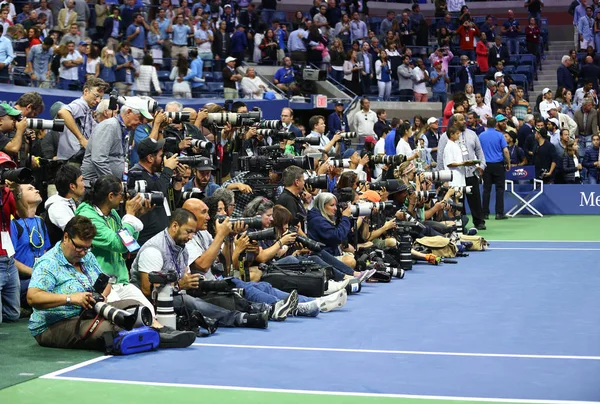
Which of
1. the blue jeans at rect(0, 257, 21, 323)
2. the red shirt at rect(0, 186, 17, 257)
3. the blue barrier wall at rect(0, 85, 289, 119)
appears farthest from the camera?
→ the blue barrier wall at rect(0, 85, 289, 119)

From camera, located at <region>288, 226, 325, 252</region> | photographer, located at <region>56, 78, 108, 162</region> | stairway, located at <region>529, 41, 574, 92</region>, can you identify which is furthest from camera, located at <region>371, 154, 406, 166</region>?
stairway, located at <region>529, 41, 574, 92</region>

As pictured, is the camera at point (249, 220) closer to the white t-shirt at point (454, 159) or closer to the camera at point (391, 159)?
the camera at point (391, 159)

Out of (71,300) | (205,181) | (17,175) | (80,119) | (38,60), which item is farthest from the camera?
(38,60)

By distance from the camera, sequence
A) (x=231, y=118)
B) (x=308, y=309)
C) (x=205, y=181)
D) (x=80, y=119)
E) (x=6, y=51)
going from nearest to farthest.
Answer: (x=308, y=309) → (x=205, y=181) → (x=80, y=119) → (x=231, y=118) → (x=6, y=51)

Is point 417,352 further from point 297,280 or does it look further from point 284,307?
point 297,280

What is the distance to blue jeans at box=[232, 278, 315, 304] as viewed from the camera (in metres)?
9.59

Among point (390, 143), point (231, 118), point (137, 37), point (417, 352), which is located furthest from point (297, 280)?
point (137, 37)

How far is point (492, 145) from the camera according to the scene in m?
19.2

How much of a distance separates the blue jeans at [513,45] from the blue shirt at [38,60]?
16.2m

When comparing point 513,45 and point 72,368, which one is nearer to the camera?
point 72,368

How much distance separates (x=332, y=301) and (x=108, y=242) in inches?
100

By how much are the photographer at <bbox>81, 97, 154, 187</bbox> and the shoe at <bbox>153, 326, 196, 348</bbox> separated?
245 centimetres

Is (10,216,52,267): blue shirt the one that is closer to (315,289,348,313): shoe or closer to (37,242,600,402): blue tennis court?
(37,242,600,402): blue tennis court

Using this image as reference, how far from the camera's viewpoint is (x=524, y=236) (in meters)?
17.6
